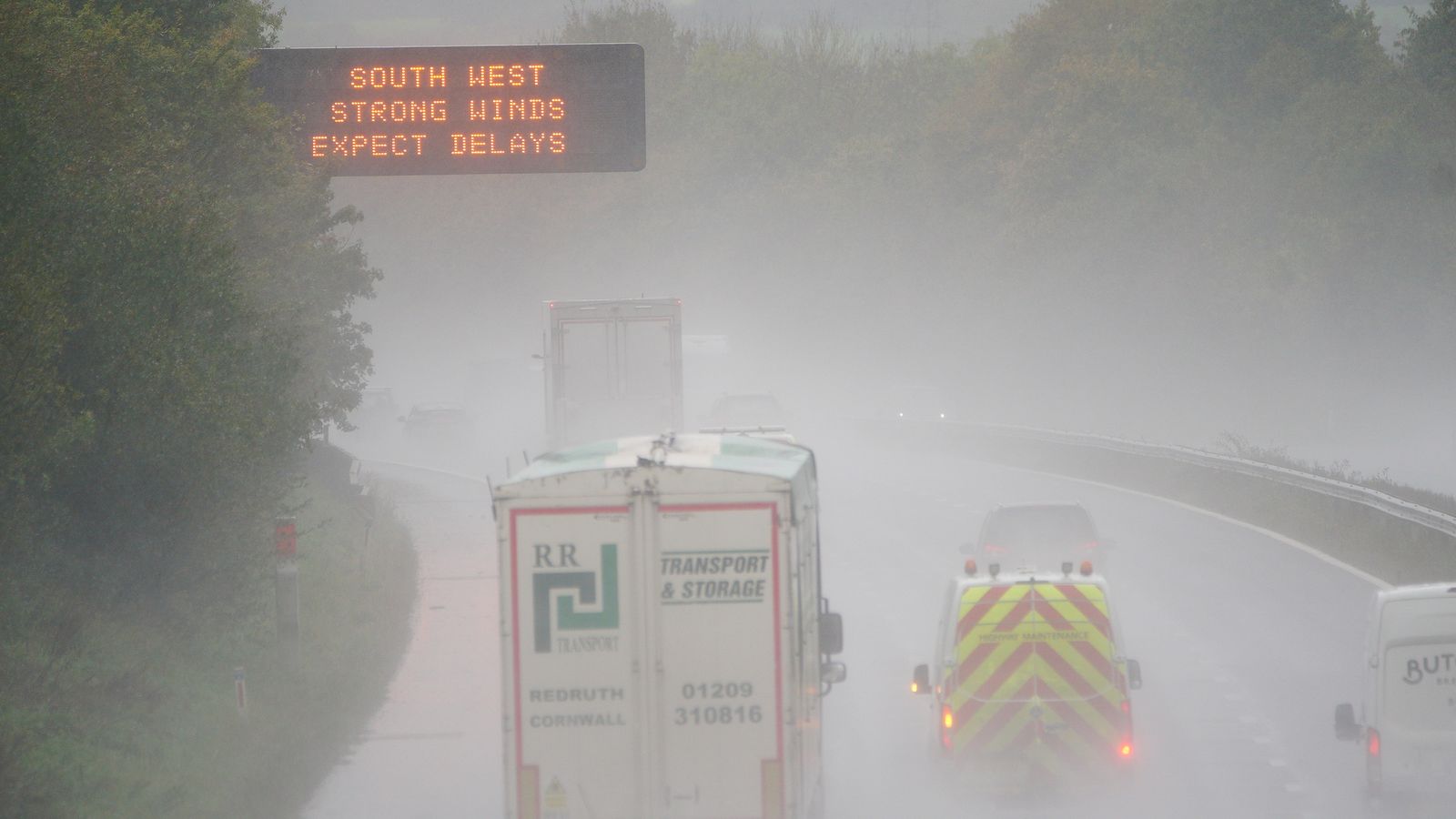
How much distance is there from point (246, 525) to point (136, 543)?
63.6 inches

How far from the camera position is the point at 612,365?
3297 centimetres

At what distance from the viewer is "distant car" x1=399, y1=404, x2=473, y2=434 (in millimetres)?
67250

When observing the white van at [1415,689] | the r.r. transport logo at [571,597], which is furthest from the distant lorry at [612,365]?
the r.r. transport logo at [571,597]

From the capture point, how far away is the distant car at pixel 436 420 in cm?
6725

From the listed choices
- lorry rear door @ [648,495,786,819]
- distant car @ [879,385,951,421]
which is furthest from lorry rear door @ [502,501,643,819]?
distant car @ [879,385,951,421]

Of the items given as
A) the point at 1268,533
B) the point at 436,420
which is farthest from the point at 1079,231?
the point at 1268,533

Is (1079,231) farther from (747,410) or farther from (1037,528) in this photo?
(1037,528)

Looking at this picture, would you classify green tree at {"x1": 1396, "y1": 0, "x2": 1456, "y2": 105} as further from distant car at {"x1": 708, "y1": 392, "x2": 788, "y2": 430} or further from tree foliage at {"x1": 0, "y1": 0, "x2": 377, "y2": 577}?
tree foliage at {"x1": 0, "y1": 0, "x2": 377, "y2": 577}

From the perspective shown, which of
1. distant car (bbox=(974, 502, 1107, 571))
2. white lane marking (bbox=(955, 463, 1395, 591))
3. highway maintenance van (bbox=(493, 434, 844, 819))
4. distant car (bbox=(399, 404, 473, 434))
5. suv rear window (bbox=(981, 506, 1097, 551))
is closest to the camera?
highway maintenance van (bbox=(493, 434, 844, 819))

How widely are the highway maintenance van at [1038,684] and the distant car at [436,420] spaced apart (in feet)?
181

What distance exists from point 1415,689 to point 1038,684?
2.69m

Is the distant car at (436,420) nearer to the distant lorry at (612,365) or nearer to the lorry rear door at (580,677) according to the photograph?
the distant lorry at (612,365)

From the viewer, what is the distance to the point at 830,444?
5975 cm

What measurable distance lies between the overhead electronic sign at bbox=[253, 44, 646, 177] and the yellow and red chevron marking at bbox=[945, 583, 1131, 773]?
31.0 ft
